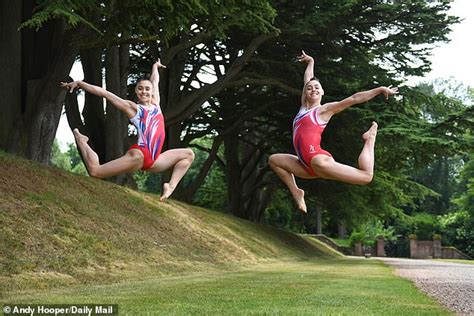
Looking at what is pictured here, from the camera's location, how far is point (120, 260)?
1692 cm

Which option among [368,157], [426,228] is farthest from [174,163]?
[426,228]

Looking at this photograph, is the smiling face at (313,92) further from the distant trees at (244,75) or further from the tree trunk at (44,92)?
the tree trunk at (44,92)

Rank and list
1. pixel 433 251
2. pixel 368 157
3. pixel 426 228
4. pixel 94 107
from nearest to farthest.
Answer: pixel 368 157 < pixel 94 107 < pixel 433 251 < pixel 426 228

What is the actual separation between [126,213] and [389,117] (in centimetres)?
822

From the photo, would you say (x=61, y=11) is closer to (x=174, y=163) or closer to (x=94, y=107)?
(x=174, y=163)

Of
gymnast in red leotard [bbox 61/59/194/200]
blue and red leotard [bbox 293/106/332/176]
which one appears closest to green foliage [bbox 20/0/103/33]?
gymnast in red leotard [bbox 61/59/194/200]

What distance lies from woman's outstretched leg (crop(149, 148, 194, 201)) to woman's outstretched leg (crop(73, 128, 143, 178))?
0.86 feet

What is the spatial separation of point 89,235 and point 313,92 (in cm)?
1086

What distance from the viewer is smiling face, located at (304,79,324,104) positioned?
298 inches

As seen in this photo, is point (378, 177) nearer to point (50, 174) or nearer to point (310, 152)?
point (50, 174)

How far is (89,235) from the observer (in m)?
17.2

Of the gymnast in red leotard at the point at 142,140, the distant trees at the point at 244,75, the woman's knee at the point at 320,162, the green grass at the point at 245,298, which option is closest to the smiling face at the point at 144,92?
the gymnast in red leotard at the point at 142,140

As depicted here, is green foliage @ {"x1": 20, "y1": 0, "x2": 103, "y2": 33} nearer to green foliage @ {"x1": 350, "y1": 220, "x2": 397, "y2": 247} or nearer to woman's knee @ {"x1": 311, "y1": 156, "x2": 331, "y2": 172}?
woman's knee @ {"x1": 311, "y1": 156, "x2": 331, "y2": 172}

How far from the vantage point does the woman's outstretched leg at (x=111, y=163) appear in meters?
7.26
